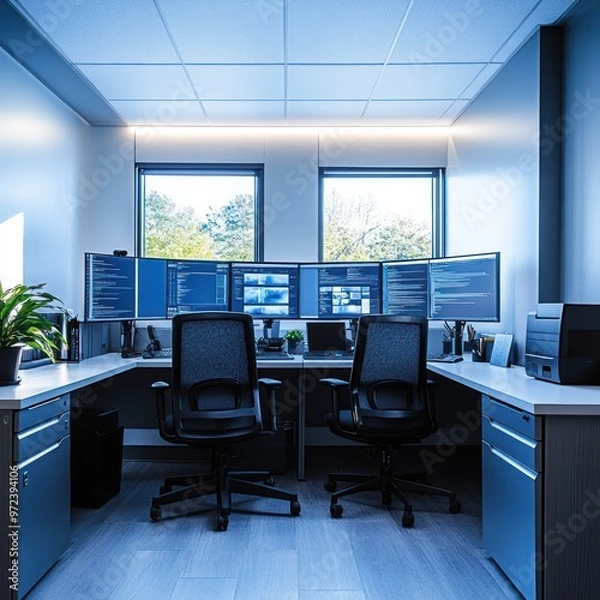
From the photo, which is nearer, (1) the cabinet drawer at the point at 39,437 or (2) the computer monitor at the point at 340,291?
(1) the cabinet drawer at the point at 39,437

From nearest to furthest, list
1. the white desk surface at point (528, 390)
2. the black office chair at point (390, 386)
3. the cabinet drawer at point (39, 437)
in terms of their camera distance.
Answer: the white desk surface at point (528, 390)
the cabinet drawer at point (39, 437)
the black office chair at point (390, 386)

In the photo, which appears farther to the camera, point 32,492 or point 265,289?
point 265,289

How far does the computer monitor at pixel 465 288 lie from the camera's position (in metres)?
2.62

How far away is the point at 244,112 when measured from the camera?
3.35m

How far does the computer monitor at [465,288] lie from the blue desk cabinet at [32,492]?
6.75 feet

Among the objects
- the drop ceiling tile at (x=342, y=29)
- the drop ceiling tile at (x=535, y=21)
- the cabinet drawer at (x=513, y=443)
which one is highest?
the drop ceiling tile at (x=535, y=21)

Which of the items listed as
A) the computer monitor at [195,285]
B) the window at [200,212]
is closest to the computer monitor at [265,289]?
the computer monitor at [195,285]

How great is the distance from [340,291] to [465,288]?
0.80 m

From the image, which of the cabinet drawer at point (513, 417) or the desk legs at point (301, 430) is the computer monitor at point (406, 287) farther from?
the cabinet drawer at point (513, 417)

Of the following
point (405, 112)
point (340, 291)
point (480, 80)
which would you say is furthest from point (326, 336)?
point (480, 80)

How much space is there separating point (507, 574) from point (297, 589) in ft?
2.56

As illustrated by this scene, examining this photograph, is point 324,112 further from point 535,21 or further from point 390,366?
point 390,366

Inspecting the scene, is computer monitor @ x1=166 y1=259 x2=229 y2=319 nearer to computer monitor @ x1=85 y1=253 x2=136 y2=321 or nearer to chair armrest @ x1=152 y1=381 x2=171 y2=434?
computer monitor @ x1=85 y1=253 x2=136 y2=321

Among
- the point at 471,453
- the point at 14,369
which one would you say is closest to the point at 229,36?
the point at 14,369
